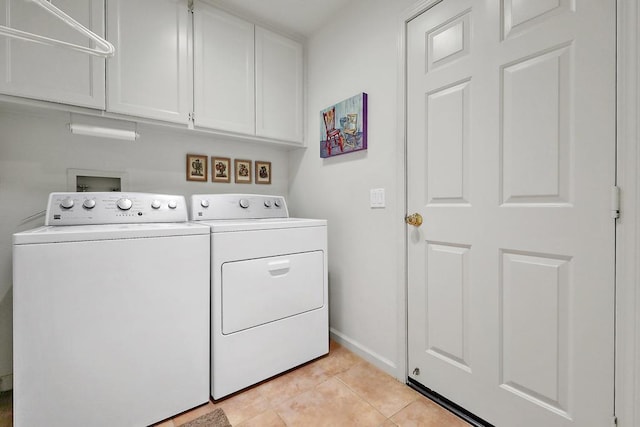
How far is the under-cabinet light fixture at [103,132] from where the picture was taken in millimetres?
1590

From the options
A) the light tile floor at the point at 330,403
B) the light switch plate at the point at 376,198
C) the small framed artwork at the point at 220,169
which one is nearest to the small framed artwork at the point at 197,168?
the small framed artwork at the point at 220,169

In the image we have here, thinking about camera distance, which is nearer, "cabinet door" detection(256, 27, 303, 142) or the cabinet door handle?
the cabinet door handle

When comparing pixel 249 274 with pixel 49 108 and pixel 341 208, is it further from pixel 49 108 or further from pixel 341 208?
pixel 49 108

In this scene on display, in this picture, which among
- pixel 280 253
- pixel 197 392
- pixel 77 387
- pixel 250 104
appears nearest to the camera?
pixel 77 387

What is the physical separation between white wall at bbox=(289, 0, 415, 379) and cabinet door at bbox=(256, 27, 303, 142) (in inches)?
4.3

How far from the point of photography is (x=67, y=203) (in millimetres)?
1463

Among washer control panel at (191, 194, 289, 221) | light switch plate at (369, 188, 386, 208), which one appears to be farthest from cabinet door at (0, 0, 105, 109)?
light switch plate at (369, 188, 386, 208)

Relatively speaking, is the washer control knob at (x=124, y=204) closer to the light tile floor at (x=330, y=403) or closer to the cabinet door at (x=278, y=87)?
the cabinet door at (x=278, y=87)

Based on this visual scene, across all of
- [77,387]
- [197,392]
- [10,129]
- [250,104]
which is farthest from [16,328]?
[250,104]

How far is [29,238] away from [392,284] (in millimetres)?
1676

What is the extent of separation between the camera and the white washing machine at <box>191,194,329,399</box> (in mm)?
1482

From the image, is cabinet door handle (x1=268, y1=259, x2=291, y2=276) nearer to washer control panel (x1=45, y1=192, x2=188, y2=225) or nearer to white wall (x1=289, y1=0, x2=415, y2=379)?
white wall (x1=289, y1=0, x2=415, y2=379)

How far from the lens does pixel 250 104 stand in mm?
2055

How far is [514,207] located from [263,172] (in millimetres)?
1817
